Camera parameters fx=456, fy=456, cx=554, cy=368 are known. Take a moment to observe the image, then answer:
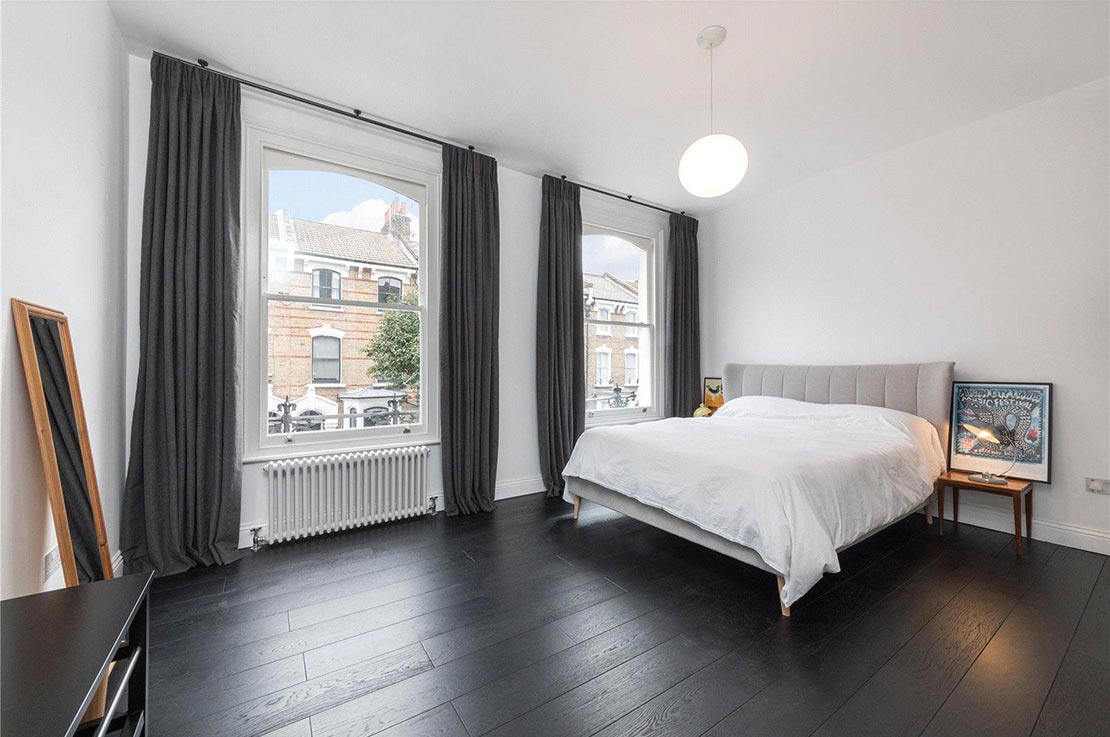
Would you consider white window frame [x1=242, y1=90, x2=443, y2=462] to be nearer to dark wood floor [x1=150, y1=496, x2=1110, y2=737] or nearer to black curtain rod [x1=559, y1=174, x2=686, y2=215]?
dark wood floor [x1=150, y1=496, x2=1110, y2=737]

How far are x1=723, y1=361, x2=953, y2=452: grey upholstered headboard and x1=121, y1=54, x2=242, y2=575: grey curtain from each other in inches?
165

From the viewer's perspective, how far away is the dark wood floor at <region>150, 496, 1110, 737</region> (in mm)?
1457

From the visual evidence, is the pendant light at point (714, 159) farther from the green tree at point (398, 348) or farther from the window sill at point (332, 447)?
the window sill at point (332, 447)

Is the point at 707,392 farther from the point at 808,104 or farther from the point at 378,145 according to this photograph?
the point at 378,145

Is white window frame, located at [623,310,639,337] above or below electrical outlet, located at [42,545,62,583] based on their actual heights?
above

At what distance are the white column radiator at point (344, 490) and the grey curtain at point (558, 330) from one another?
114 centimetres

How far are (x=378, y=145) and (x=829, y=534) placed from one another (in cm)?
367

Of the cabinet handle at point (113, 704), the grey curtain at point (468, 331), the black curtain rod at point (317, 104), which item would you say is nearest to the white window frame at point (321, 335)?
the grey curtain at point (468, 331)

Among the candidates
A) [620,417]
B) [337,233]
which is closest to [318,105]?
[337,233]

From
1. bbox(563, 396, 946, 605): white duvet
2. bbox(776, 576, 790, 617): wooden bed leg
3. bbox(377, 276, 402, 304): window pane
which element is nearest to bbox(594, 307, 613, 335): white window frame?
bbox(563, 396, 946, 605): white duvet

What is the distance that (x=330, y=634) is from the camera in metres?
1.90

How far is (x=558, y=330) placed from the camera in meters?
4.01

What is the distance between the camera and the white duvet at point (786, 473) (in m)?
2.02

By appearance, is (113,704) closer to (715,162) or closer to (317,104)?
(715,162)
